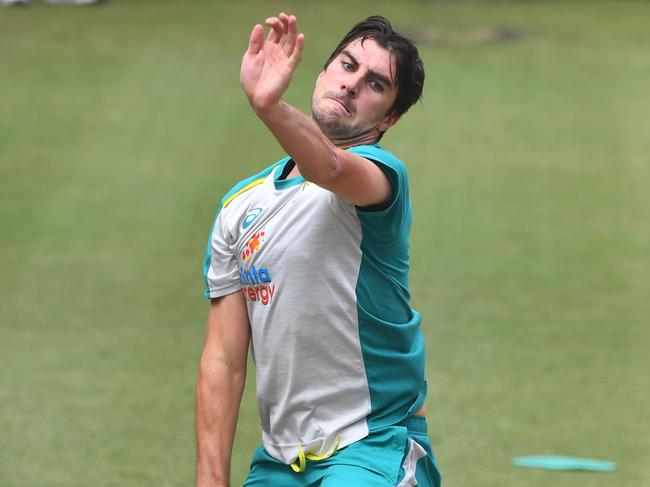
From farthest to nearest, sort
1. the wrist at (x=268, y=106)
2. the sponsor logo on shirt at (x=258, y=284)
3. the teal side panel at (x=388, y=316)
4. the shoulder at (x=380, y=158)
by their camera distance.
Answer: the sponsor logo on shirt at (x=258, y=284)
the teal side panel at (x=388, y=316)
the shoulder at (x=380, y=158)
the wrist at (x=268, y=106)

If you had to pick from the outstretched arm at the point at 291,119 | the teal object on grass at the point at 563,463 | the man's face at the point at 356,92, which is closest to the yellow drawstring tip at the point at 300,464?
the outstretched arm at the point at 291,119

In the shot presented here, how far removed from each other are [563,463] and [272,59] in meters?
3.49

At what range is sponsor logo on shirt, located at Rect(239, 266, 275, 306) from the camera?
152 inches

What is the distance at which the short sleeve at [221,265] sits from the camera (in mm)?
4039

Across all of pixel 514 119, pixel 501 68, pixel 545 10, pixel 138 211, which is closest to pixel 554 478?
pixel 138 211

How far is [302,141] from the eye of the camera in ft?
11.0

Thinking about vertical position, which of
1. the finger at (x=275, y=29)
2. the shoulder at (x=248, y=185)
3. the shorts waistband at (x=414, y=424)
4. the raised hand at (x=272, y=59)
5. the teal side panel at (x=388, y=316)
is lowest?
the shorts waistband at (x=414, y=424)

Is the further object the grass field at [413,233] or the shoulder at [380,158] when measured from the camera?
the grass field at [413,233]

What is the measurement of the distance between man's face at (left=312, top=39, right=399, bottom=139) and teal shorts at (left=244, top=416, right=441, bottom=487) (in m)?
0.94

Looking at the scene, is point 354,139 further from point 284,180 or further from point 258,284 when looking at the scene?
point 258,284

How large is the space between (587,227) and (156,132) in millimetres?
3513

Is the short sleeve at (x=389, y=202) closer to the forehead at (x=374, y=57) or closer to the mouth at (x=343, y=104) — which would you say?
the mouth at (x=343, y=104)

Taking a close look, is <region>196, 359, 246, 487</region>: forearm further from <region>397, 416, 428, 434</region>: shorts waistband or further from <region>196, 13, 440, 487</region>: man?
<region>397, 416, 428, 434</region>: shorts waistband

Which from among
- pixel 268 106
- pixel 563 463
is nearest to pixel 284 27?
pixel 268 106
